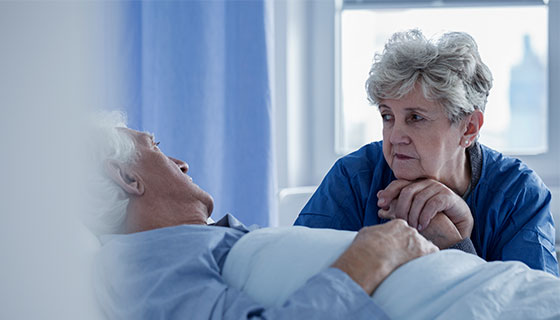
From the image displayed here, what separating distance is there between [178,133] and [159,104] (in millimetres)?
114

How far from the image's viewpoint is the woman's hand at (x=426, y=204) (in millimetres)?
1417

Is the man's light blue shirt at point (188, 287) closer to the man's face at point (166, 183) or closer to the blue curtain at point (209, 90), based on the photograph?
the man's face at point (166, 183)

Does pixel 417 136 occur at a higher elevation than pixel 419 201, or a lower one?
higher

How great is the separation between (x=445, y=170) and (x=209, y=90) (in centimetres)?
83

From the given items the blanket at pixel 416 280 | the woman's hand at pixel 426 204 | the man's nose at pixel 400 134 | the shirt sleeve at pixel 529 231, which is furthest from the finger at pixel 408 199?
the blanket at pixel 416 280

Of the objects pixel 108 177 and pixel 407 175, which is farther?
pixel 407 175

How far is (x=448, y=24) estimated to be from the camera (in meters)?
2.48

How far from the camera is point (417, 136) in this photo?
1449 millimetres

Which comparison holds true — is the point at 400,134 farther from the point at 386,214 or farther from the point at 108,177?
the point at 108,177

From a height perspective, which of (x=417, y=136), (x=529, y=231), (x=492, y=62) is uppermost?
(x=492, y=62)

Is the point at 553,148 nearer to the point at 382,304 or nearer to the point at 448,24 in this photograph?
the point at 448,24

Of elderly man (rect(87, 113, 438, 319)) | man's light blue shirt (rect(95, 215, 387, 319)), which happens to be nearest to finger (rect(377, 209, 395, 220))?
elderly man (rect(87, 113, 438, 319))

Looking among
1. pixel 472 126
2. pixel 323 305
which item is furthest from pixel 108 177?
pixel 472 126

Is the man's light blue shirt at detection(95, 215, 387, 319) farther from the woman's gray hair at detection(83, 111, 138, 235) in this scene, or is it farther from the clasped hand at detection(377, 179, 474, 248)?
the clasped hand at detection(377, 179, 474, 248)
